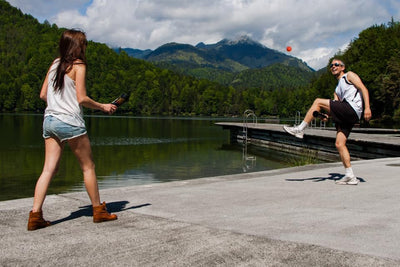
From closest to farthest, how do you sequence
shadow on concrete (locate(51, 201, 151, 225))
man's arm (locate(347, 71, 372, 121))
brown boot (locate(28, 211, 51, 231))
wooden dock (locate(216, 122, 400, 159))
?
brown boot (locate(28, 211, 51, 231)) → shadow on concrete (locate(51, 201, 151, 225)) → man's arm (locate(347, 71, 372, 121)) → wooden dock (locate(216, 122, 400, 159))

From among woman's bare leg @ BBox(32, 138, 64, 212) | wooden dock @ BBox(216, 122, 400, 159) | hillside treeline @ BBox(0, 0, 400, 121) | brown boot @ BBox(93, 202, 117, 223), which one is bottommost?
wooden dock @ BBox(216, 122, 400, 159)

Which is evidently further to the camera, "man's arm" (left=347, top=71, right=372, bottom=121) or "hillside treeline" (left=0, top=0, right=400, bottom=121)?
"hillside treeline" (left=0, top=0, right=400, bottom=121)

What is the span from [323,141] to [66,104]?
2137cm

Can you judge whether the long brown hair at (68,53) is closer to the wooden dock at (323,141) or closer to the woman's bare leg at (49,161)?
the woman's bare leg at (49,161)

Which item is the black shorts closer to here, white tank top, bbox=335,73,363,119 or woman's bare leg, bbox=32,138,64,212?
white tank top, bbox=335,73,363,119

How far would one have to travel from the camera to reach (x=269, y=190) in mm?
5773

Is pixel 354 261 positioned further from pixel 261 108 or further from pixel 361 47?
pixel 261 108

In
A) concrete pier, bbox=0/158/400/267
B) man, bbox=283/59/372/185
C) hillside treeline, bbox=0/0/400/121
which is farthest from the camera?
hillside treeline, bbox=0/0/400/121

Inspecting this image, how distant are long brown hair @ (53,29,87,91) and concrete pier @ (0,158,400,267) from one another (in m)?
1.47

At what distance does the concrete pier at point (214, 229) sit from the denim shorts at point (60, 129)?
89cm

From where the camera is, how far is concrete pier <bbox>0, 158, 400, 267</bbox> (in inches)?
108

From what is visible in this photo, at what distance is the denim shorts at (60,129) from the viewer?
12.1 ft

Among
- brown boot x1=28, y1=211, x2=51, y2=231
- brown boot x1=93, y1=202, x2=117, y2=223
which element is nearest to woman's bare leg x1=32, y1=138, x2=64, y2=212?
brown boot x1=28, y1=211, x2=51, y2=231

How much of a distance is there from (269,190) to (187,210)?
1.88 m
